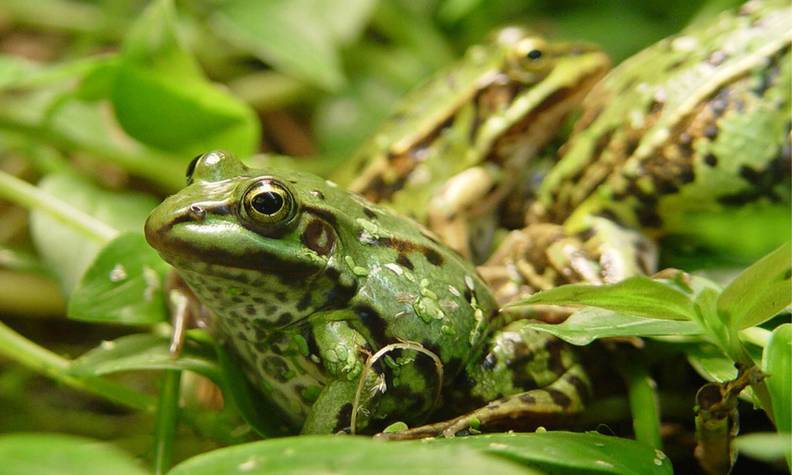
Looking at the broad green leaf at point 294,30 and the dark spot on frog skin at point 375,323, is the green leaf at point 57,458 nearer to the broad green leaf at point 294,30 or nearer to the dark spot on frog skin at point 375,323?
the dark spot on frog skin at point 375,323

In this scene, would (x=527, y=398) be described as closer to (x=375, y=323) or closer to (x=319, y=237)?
(x=375, y=323)

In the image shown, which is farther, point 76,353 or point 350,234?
point 76,353

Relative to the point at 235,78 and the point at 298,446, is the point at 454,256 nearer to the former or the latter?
the point at 298,446

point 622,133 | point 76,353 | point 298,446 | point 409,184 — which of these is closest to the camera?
point 298,446

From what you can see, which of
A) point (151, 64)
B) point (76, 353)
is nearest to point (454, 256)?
point (151, 64)

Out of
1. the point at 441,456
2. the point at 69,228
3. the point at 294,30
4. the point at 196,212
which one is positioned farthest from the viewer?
the point at 294,30

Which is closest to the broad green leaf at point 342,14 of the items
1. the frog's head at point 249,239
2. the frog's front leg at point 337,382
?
the frog's head at point 249,239

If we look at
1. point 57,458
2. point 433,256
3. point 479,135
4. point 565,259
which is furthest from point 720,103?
point 57,458
